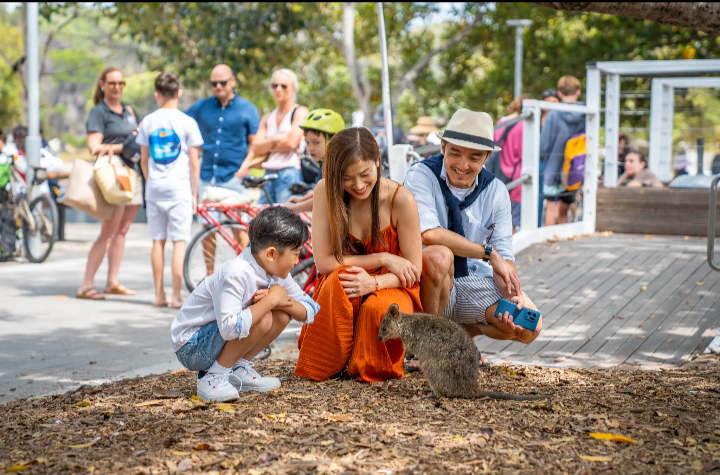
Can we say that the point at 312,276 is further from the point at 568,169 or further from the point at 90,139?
the point at 568,169

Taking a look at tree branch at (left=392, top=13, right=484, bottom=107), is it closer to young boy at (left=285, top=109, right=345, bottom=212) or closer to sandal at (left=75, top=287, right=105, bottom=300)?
sandal at (left=75, top=287, right=105, bottom=300)

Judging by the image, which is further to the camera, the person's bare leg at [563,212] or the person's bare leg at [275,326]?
the person's bare leg at [563,212]

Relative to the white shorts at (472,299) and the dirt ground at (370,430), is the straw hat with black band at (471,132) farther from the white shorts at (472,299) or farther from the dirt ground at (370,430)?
the dirt ground at (370,430)

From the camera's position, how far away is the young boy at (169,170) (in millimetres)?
7848

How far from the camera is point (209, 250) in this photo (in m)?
8.62

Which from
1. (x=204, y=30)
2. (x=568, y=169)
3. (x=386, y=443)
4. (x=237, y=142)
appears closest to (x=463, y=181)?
(x=386, y=443)

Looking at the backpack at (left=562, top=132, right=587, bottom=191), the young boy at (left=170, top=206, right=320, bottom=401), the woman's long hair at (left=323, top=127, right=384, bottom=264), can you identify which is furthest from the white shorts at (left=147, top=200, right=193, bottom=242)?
the backpack at (left=562, top=132, right=587, bottom=191)

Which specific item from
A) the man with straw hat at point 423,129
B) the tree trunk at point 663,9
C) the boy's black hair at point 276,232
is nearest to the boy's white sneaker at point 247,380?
the boy's black hair at point 276,232

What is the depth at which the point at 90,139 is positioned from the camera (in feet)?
27.2

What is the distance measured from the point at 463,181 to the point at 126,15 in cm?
2015

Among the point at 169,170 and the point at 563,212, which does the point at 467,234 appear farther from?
the point at 563,212

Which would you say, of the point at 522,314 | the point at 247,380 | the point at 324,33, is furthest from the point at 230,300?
the point at 324,33

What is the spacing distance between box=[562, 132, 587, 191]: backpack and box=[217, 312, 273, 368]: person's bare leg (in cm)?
720

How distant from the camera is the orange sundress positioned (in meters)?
4.66
